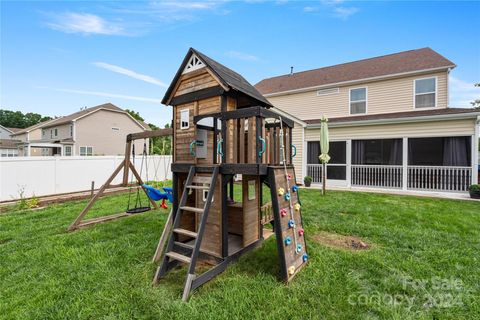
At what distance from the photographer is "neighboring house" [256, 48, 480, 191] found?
9.04 metres

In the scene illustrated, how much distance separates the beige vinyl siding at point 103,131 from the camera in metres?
21.9

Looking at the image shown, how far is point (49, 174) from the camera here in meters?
9.93

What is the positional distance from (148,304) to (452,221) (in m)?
7.06

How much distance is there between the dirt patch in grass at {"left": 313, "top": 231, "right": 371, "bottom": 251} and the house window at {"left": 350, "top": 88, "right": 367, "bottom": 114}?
9.35m

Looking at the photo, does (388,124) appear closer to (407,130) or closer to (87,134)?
(407,130)

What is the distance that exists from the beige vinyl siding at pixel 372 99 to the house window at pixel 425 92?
6.2 inches

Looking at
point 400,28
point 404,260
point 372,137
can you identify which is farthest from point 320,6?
point 404,260

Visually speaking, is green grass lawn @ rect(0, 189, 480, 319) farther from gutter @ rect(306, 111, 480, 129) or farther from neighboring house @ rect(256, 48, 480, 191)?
gutter @ rect(306, 111, 480, 129)

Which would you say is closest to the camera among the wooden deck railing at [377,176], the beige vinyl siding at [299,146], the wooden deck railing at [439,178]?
the wooden deck railing at [439,178]

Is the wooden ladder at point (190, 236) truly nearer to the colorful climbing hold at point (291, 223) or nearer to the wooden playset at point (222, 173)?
the wooden playset at point (222, 173)

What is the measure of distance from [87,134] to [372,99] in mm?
25115

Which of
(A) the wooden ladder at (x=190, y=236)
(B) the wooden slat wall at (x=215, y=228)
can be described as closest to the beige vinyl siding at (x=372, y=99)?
(B) the wooden slat wall at (x=215, y=228)

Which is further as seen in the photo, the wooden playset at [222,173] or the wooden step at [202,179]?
the wooden step at [202,179]

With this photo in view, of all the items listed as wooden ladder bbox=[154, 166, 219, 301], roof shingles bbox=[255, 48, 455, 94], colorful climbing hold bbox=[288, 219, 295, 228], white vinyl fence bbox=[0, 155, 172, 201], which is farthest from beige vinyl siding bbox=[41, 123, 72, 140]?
colorful climbing hold bbox=[288, 219, 295, 228]
